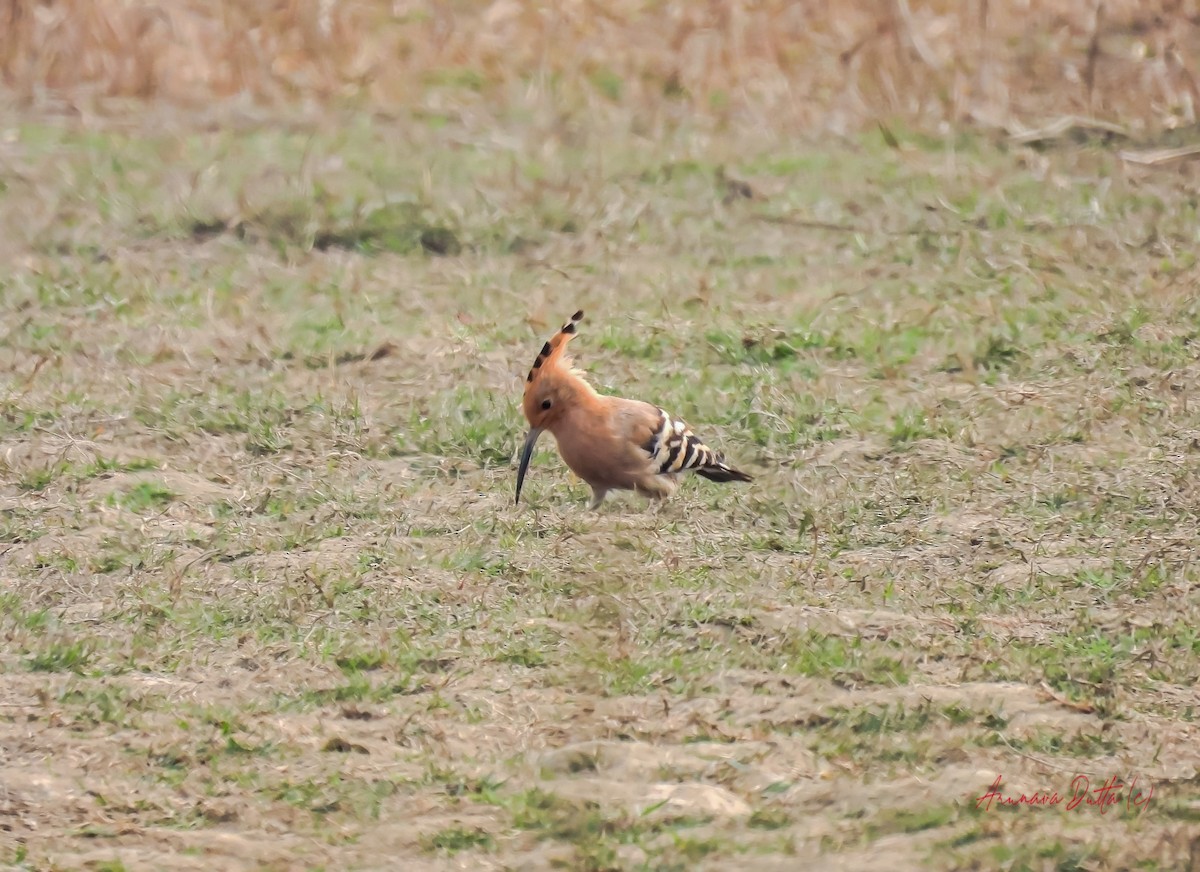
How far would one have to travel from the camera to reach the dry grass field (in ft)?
13.1

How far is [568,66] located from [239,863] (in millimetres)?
7855

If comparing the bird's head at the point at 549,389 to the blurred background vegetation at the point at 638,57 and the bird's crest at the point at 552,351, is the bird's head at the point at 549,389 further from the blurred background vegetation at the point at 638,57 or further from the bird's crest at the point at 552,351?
the blurred background vegetation at the point at 638,57

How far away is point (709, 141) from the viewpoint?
994cm

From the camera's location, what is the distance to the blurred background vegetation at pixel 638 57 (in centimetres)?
1009

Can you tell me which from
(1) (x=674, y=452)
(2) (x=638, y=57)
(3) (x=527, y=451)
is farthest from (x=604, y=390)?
(2) (x=638, y=57)

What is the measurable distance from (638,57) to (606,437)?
19.3 ft

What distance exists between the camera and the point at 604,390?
266 inches

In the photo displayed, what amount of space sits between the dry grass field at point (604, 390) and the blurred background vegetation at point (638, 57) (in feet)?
0.10

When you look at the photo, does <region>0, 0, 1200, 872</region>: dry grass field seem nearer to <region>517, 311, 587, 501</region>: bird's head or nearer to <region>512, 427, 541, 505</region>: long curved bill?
<region>512, 427, 541, 505</region>: long curved bill

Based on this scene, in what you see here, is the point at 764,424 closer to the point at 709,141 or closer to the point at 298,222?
the point at 298,222
